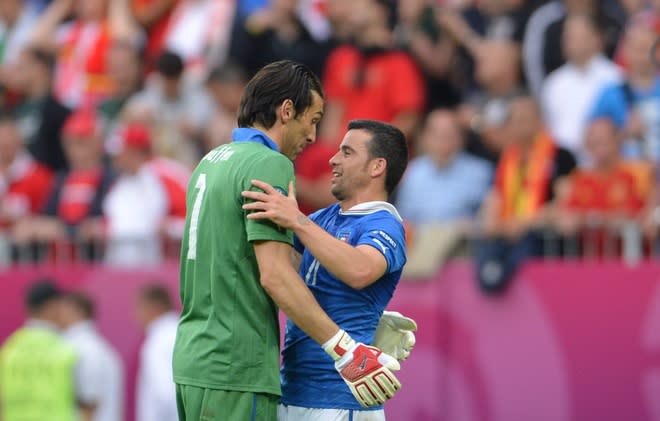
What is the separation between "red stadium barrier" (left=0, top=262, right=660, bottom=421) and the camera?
390 inches

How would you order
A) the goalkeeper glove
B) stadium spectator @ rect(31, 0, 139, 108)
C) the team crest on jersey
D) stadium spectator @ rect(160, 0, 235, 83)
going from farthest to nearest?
1. stadium spectator @ rect(31, 0, 139, 108)
2. stadium spectator @ rect(160, 0, 235, 83)
3. the goalkeeper glove
4. the team crest on jersey

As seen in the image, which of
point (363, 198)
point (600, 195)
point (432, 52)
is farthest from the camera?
point (432, 52)

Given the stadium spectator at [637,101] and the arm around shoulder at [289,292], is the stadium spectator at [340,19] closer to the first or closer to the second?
the stadium spectator at [637,101]

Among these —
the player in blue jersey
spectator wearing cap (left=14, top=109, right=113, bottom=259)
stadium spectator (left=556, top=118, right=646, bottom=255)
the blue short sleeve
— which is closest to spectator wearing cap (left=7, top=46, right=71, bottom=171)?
spectator wearing cap (left=14, top=109, right=113, bottom=259)

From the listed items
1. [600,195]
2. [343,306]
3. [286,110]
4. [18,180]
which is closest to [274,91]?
[286,110]

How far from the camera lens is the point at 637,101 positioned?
10.8 meters

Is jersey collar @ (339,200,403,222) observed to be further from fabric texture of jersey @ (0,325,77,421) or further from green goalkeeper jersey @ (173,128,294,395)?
fabric texture of jersey @ (0,325,77,421)

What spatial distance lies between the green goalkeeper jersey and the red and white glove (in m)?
0.33

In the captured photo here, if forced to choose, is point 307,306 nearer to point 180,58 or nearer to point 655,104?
point 655,104

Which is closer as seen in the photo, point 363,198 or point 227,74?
point 363,198

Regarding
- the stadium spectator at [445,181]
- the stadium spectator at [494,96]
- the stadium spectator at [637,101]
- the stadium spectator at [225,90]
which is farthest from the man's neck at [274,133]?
the stadium spectator at [225,90]

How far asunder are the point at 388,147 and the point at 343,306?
2.45 ft

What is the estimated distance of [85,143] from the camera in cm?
1295

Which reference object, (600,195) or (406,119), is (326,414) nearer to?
(600,195)
